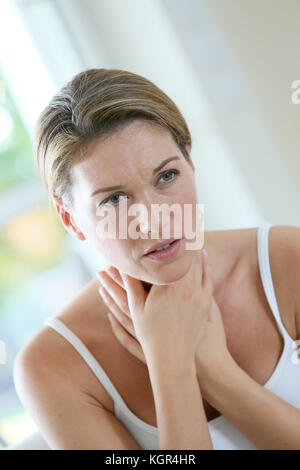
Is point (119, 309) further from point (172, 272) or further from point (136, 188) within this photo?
point (136, 188)

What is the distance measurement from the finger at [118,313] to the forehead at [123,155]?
321 millimetres

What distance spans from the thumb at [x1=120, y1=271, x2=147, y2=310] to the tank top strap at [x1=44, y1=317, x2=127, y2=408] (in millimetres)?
173

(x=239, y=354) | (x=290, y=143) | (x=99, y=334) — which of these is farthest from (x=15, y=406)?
(x=290, y=143)

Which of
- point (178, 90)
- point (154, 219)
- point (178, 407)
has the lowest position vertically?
point (178, 407)

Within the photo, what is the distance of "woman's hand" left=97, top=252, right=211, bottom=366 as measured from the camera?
3.47 feet

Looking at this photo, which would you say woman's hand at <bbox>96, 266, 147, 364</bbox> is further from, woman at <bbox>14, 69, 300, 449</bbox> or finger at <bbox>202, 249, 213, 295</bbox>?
finger at <bbox>202, 249, 213, 295</bbox>

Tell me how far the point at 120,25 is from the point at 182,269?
1149mm

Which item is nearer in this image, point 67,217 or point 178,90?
point 67,217

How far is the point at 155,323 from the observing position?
1.07 meters

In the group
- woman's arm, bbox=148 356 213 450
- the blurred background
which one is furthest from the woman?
the blurred background

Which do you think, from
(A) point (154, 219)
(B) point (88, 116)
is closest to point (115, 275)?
Result: (A) point (154, 219)

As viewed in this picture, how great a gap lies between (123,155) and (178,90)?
928mm

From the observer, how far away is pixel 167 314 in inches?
43.0
